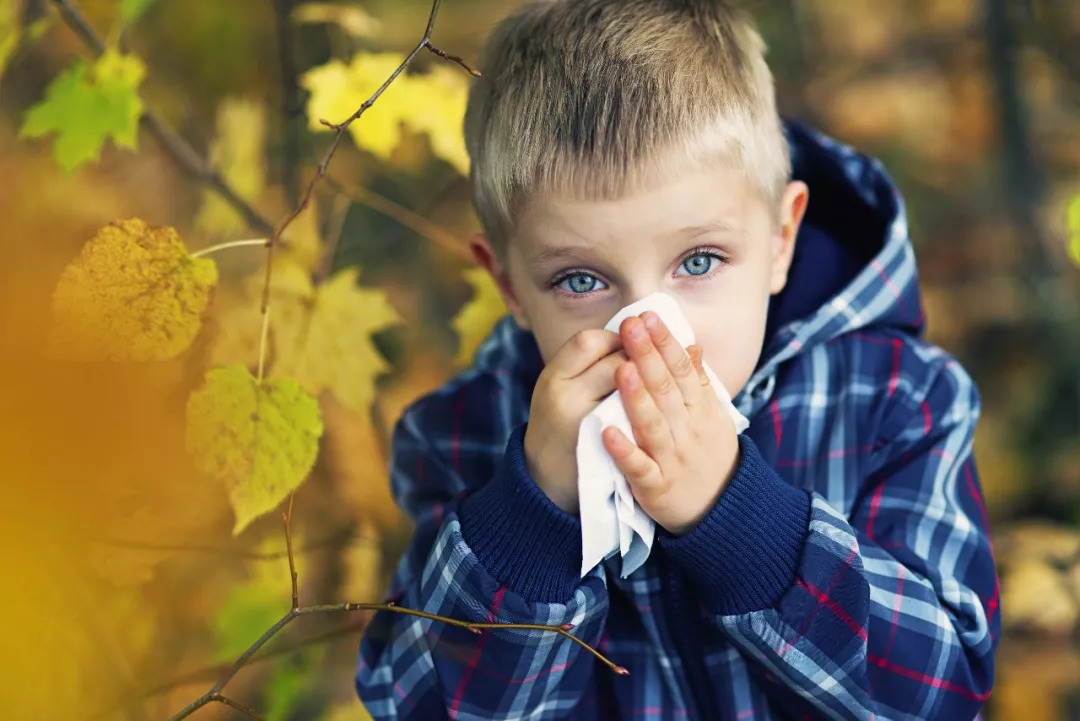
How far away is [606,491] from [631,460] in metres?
0.05

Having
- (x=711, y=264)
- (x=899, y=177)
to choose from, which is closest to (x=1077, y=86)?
(x=899, y=177)

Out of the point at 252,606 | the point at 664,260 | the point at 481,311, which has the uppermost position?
the point at 664,260

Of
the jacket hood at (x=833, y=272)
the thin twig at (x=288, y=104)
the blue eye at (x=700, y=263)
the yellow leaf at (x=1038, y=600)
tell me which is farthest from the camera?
the yellow leaf at (x=1038, y=600)

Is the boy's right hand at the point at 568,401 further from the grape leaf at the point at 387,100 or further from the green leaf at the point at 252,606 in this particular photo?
the green leaf at the point at 252,606

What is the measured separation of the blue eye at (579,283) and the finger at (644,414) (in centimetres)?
13

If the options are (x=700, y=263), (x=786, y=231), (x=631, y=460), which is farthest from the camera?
(x=786, y=231)

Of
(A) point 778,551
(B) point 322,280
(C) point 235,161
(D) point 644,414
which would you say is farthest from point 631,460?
(C) point 235,161

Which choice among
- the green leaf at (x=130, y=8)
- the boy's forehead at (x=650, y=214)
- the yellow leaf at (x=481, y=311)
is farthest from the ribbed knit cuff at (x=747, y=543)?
the green leaf at (x=130, y=8)

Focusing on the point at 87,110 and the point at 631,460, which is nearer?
the point at 631,460

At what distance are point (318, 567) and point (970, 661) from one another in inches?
40.7

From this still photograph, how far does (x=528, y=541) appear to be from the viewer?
945mm

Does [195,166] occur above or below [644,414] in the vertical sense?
above

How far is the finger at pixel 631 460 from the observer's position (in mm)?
878

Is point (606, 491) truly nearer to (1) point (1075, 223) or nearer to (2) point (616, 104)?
(2) point (616, 104)
